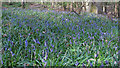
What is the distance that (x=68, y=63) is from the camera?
249 cm

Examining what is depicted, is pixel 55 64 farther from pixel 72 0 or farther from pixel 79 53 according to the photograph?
pixel 72 0

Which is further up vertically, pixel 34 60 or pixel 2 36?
pixel 2 36

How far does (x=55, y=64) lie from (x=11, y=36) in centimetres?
Answer: 203

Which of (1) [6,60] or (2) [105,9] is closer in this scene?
(1) [6,60]

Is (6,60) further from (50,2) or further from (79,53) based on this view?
(50,2)

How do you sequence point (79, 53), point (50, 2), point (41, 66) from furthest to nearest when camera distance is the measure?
point (50, 2)
point (79, 53)
point (41, 66)

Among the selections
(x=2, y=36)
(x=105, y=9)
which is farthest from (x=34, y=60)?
(x=105, y=9)

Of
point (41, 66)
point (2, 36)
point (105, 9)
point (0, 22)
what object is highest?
point (105, 9)

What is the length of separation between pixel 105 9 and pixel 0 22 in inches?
362

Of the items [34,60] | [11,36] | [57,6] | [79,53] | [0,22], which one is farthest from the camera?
[57,6]

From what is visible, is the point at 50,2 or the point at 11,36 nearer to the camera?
the point at 11,36

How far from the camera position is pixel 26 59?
2.64 metres

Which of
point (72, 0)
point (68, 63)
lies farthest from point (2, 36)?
point (72, 0)

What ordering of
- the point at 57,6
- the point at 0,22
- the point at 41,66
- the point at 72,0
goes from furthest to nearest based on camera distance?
the point at 57,6
the point at 72,0
the point at 0,22
the point at 41,66
